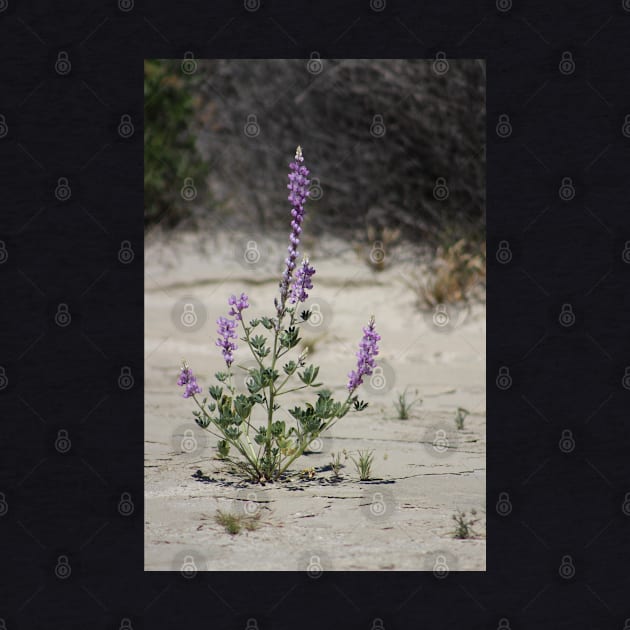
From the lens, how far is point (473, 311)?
743 cm

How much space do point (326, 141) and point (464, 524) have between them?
6464mm

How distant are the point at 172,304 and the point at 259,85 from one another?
9.79ft
